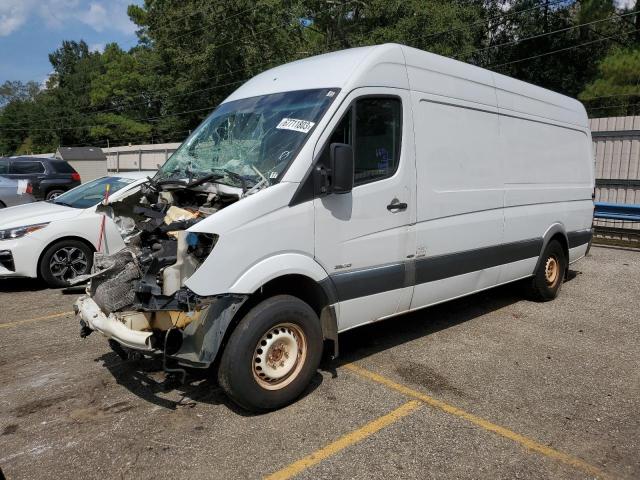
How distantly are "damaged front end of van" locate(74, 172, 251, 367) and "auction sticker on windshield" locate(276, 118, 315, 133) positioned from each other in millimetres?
573

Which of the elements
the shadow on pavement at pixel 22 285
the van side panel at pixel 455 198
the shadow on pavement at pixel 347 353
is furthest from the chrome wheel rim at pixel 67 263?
the van side panel at pixel 455 198

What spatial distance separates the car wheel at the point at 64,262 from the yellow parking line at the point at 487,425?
4651 mm

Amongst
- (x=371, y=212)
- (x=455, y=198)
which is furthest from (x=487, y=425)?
(x=455, y=198)

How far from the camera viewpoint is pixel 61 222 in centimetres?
741

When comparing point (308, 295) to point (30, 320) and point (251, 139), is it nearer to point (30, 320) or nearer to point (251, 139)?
point (251, 139)

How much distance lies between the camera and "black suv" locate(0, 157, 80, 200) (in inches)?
629

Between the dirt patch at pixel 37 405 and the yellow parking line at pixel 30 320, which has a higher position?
the yellow parking line at pixel 30 320

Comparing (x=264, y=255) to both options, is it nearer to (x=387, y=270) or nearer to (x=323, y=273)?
(x=323, y=273)

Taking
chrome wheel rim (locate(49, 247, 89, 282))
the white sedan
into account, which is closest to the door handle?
the white sedan

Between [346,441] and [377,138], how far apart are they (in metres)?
2.35

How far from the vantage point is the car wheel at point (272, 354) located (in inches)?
143

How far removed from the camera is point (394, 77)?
4.57 m

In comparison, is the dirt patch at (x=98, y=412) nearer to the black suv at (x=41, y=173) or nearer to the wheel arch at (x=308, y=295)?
the wheel arch at (x=308, y=295)

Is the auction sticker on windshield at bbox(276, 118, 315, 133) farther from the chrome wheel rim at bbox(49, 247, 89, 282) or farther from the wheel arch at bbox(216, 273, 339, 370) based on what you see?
the chrome wheel rim at bbox(49, 247, 89, 282)
